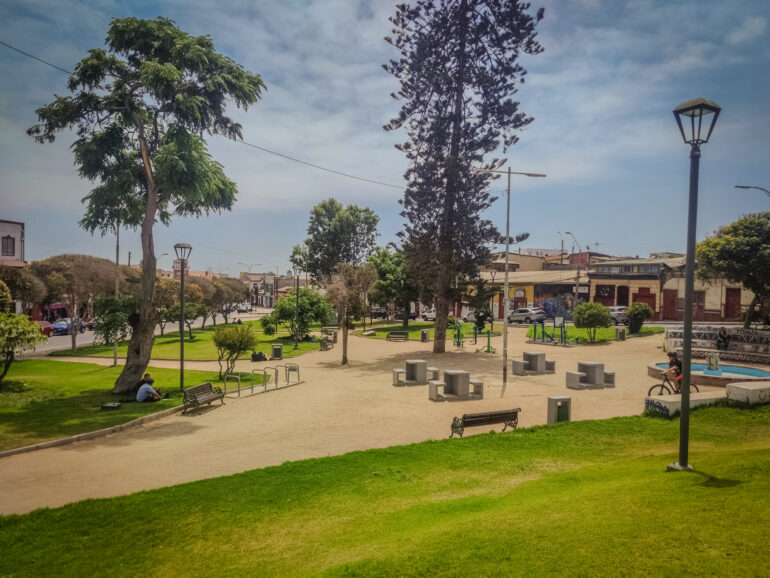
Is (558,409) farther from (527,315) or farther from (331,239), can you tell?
(331,239)

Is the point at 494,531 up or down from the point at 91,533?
up

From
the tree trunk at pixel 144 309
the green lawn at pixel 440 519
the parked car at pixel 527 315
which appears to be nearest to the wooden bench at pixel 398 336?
the parked car at pixel 527 315

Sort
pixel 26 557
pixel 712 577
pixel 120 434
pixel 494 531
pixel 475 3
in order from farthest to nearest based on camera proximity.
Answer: pixel 475 3 → pixel 120 434 → pixel 26 557 → pixel 494 531 → pixel 712 577

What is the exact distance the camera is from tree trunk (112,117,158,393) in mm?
18484

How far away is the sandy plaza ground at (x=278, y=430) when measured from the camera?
9.52 meters

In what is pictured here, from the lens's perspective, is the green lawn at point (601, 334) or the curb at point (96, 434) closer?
the curb at point (96, 434)

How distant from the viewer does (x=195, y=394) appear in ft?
51.0

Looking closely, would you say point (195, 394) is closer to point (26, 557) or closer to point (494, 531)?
point (26, 557)

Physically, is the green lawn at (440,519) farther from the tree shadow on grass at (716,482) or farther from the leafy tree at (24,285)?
the leafy tree at (24,285)

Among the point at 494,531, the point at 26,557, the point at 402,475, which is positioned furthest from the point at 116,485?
the point at 494,531

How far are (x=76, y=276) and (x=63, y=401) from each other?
1100 inches

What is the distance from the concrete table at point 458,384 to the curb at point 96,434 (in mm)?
9163

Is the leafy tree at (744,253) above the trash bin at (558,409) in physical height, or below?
above

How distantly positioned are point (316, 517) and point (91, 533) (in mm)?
3267
